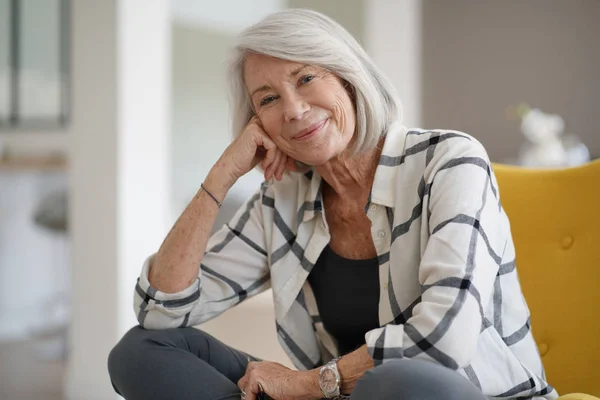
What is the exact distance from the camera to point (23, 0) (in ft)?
16.0

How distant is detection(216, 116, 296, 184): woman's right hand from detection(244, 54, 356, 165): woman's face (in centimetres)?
10

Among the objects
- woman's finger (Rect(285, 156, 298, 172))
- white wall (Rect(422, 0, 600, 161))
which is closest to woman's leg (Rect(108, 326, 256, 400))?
woman's finger (Rect(285, 156, 298, 172))

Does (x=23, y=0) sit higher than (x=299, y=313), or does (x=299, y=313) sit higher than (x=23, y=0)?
(x=23, y=0)

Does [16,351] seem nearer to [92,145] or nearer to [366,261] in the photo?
[92,145]

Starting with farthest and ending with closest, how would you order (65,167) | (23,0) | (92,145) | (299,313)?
(23,0), (65,167), (92,145), (299,313)

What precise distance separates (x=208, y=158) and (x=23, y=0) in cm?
165

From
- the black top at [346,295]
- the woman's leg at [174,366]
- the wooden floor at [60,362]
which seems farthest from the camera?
the wooden floor at [60,362]

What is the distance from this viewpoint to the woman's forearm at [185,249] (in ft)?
4.84

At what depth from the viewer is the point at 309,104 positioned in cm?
141

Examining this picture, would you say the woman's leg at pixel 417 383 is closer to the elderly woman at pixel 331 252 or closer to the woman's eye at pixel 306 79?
the elderly woman at pixel 331 252

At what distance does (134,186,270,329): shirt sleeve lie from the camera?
1474mm

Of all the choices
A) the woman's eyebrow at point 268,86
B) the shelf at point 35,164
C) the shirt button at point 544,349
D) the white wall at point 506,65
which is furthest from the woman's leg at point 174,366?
the white wall at point 506,65

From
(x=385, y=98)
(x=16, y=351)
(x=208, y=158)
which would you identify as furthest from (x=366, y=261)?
(x=208, y=158)

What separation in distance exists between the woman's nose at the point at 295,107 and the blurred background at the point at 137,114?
1263 millimetres
